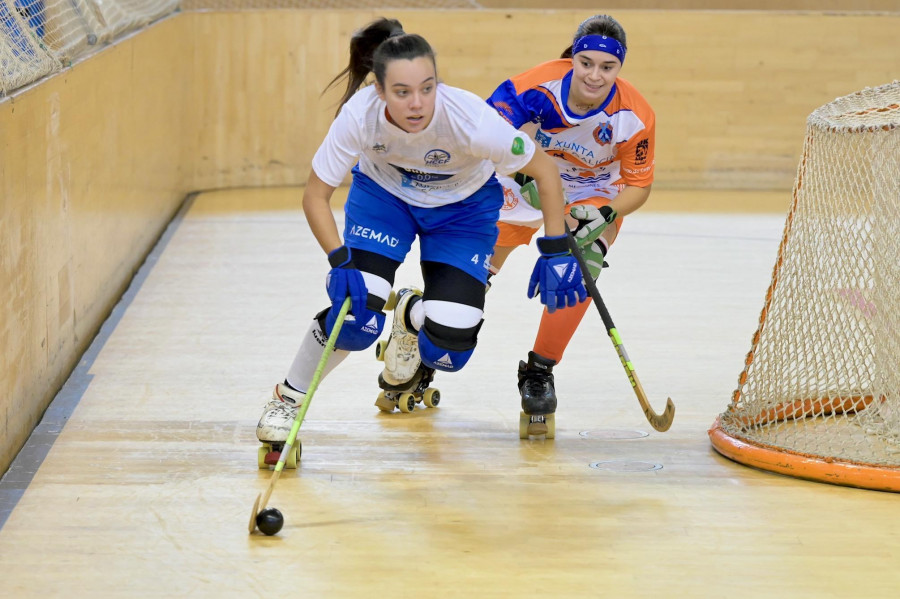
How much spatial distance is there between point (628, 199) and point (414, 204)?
2.49 feet

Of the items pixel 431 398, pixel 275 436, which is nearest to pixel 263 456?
pixel 275 436

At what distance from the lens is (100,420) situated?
3.73m

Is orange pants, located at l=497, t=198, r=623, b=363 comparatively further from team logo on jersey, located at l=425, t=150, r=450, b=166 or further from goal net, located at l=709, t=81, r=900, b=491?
team logo on jersey, located at l=425, t=150, r=450, b=166

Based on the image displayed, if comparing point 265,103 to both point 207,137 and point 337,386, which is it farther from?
point 337,386

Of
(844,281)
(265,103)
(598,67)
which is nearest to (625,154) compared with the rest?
(598,67)

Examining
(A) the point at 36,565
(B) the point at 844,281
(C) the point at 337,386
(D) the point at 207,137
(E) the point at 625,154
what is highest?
(E) the point at 625,154

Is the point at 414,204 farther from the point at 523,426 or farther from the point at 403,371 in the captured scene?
the point at 523,426

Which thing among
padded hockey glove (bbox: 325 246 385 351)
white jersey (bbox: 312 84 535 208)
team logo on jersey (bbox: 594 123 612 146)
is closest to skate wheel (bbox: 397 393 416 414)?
padded hockey glove (bbox: 325 246 385 351)

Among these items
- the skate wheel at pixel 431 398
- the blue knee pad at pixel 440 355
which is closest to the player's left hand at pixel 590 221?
the blue knee pad at pixel 440 355

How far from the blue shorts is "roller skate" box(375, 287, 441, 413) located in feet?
1.28

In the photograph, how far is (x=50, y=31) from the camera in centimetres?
449

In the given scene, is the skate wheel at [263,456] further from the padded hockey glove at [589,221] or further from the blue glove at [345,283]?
the padded hockey glove at [589,221]

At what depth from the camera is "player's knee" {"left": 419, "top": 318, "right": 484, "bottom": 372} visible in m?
3.42

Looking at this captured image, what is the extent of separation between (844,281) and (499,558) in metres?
1.57
